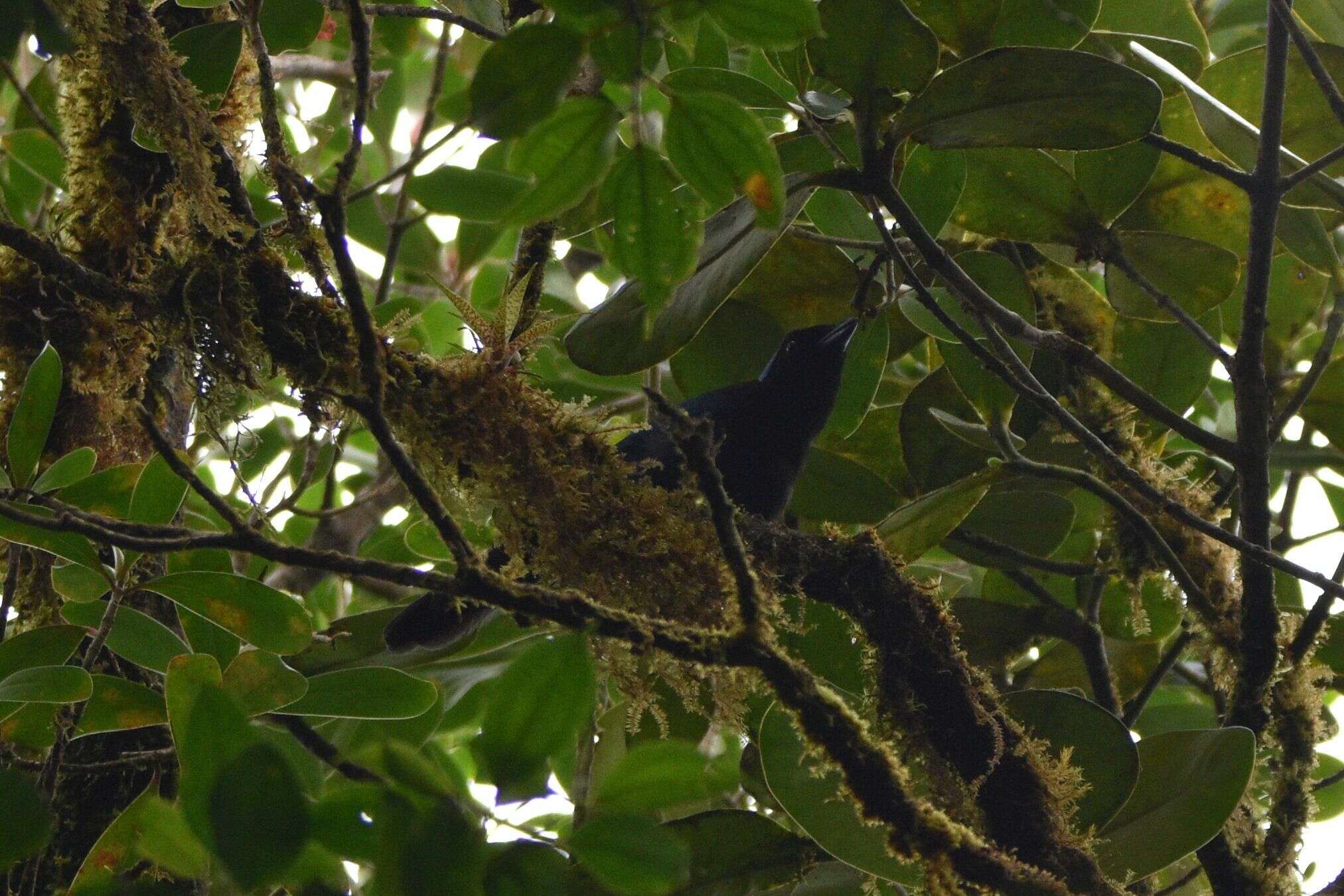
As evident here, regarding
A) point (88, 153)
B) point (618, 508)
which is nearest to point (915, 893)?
point (618, 508)

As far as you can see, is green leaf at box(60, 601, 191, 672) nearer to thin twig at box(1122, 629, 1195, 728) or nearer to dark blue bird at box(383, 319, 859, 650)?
dark blue bird at box(383, 319, 859, 650)

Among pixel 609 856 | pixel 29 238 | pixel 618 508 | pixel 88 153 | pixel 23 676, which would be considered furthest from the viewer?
pixel 88 153

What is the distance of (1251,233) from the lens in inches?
60.6

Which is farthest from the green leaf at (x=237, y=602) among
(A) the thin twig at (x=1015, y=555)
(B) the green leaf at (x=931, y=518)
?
(A) the thin twig at (x=1015, y=555)

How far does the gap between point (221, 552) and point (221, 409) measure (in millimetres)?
268

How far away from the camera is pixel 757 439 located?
2.65m

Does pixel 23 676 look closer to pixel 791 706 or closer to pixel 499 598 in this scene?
pixel 499 598

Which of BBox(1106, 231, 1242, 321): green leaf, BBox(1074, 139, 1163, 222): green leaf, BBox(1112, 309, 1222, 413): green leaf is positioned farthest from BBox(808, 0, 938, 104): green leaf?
BBox(1112, 309, 1222, 413): green leaf

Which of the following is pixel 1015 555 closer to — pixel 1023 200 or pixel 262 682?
pixel 1023 200

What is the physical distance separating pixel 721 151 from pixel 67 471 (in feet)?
3.71

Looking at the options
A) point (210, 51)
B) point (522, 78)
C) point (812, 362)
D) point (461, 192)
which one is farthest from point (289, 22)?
point (812, 362)

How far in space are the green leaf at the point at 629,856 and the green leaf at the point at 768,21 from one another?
0.63 meters

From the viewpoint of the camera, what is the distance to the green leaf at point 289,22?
1747 millimetres

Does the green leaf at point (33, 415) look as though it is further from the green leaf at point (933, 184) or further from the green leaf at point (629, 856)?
the green leaf at point (933, 184)
